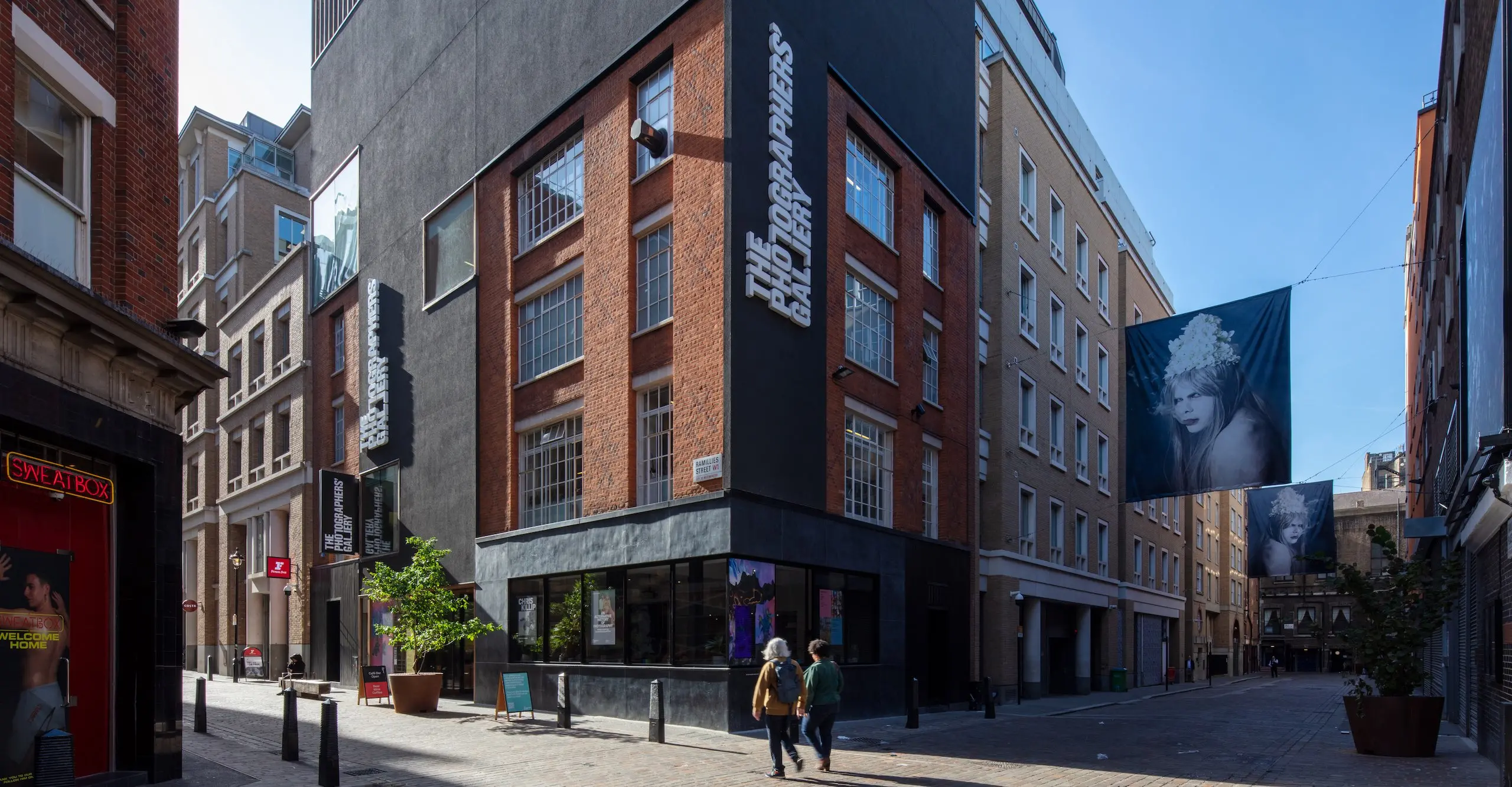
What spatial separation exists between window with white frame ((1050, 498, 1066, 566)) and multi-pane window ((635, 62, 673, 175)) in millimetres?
19926

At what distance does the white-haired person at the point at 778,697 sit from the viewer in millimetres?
13305

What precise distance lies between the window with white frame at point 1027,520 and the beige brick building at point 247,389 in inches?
911

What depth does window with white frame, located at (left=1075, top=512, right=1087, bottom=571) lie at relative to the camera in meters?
38.5

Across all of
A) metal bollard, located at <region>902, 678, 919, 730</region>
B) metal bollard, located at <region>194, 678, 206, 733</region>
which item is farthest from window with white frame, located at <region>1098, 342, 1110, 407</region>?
metal bollard, located at <region>194, 678, 206, 733</region>

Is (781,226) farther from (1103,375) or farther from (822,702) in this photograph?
(1103,375)

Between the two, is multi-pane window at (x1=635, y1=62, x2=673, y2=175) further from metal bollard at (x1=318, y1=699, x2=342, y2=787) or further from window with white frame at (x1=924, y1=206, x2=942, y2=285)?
metal bollard at (x1=318, y1=699, x2=342, y2=787)

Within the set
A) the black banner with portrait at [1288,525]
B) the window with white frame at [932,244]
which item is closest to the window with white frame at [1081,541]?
the black banner with portrait at [1288,525]

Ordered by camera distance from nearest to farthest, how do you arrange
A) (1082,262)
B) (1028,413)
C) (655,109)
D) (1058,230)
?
(655,109) < (1028,413) < (1058,230) < (1082,262)

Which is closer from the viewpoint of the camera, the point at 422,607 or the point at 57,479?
the point at 57,479

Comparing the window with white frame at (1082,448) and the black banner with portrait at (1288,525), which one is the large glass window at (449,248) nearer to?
the window with white frame at (1082,448)

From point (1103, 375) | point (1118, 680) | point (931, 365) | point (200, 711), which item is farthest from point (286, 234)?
point (1118, 680)

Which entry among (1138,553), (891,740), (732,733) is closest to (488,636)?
(732,733)

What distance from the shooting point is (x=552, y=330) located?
79.7 ft

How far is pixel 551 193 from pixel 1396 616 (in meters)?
18.6
